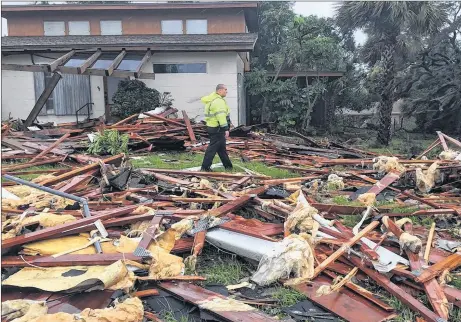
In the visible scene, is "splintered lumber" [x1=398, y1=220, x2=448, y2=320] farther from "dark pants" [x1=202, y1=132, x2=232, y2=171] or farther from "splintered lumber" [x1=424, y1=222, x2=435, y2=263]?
"dark pants" [x1=202, y1=132, x2=232, y2=171]

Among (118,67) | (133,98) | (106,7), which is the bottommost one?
(133,98)

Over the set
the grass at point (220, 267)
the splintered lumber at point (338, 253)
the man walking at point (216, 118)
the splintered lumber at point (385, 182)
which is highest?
the man walking at point (216, 118)

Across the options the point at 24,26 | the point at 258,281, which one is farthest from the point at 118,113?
the point at 258,281

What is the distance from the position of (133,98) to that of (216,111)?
8.09 metres

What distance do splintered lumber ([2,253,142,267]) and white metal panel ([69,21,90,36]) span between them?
19.9 meters

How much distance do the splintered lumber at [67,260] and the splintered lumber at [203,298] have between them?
41 cm

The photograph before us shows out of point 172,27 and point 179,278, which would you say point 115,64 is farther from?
point 179,278

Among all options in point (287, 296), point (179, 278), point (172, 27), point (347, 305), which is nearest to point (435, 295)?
point (347, 305)

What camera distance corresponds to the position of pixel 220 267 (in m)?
3.99

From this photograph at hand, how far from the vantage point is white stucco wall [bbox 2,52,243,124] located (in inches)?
642

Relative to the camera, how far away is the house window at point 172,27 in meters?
20.9

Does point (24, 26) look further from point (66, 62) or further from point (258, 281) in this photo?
point (258, 281)

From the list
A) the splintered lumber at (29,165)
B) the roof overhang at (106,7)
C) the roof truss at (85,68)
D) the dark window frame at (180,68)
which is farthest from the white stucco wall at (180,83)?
the splintered lumber at (29,165)

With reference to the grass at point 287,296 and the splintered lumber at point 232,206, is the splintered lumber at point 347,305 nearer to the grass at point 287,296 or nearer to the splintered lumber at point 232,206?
the grass at point 287,296
